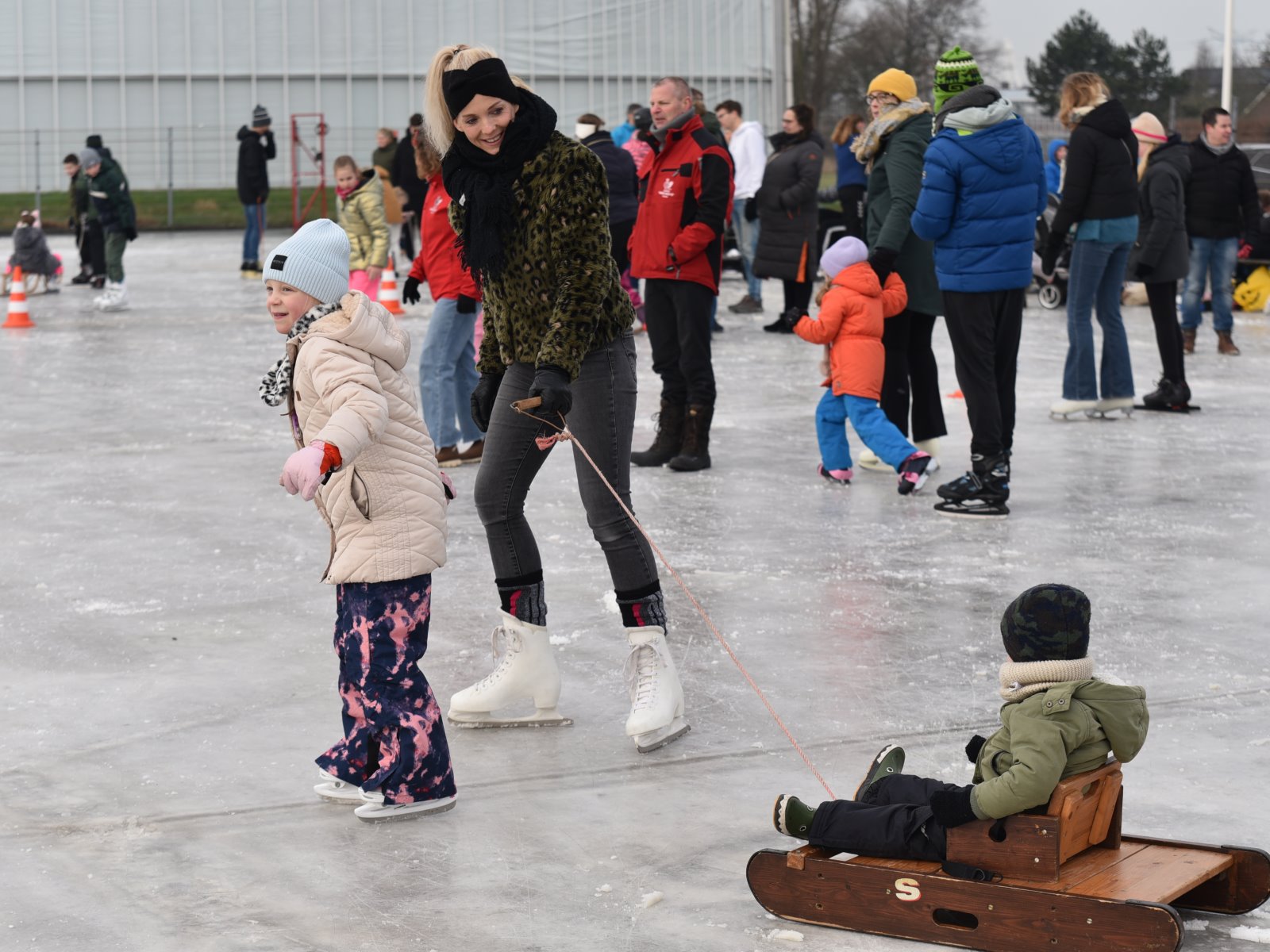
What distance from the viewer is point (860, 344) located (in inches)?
325

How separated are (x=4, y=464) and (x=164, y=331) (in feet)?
21.7

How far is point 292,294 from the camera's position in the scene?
4.24 m

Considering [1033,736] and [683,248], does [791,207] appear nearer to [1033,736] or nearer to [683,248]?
[683,248]

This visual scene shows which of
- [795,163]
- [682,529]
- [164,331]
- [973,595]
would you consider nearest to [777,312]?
[795,163]

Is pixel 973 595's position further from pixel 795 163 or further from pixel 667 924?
pixel 795 163

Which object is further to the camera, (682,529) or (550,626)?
(682,529)

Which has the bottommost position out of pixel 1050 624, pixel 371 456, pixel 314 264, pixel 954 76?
pixel 1050 624

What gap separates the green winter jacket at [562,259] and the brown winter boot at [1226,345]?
9939 mm

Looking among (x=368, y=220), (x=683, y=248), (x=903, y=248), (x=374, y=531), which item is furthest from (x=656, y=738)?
(x=368, y=220)

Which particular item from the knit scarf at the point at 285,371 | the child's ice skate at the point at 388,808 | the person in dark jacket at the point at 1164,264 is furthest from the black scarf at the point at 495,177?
the person in dark jacket at the point at 1164,264

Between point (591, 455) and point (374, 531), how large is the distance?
81cm

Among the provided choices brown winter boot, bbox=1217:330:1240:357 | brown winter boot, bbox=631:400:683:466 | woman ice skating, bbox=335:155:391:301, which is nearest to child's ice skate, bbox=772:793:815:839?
brown winter boot, bbox=631:400:683:466

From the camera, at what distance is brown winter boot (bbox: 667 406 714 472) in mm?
8820

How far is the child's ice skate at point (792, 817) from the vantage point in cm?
377
